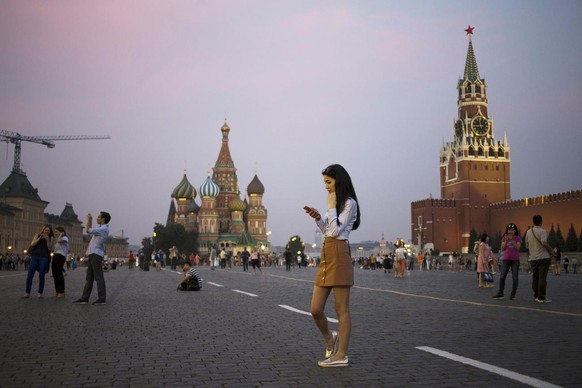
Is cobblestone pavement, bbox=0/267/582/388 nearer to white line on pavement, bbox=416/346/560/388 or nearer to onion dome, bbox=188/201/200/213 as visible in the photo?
white line on pavement, bbox=416/346/560/388

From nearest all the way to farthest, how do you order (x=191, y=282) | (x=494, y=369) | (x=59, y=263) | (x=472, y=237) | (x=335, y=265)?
(x=494, y=369), (x=335, y=265), (x=59, y=263), (x=191, y=282), (x=472, y=237)

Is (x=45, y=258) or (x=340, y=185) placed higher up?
(x=340, y=185)

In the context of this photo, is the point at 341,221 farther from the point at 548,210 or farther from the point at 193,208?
the point at 193,208

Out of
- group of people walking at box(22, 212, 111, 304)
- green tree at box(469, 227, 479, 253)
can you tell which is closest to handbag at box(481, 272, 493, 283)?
group of people walking at box(22, 212, 111, 304)

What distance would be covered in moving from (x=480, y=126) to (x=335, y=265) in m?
123

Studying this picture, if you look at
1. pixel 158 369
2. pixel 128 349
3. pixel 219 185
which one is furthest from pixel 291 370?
pixel 219 185

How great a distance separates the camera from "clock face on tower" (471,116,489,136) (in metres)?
122

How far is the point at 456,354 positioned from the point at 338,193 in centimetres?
185

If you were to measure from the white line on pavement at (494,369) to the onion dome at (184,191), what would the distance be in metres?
124

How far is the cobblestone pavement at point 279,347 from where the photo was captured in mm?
4863

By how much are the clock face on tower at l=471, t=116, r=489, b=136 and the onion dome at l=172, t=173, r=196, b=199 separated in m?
56.7

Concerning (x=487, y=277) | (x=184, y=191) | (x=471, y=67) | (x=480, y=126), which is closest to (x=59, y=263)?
(x=487, y=277)

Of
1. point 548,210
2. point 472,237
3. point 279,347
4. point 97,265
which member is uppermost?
point 548,210

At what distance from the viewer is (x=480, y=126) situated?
123 metres
